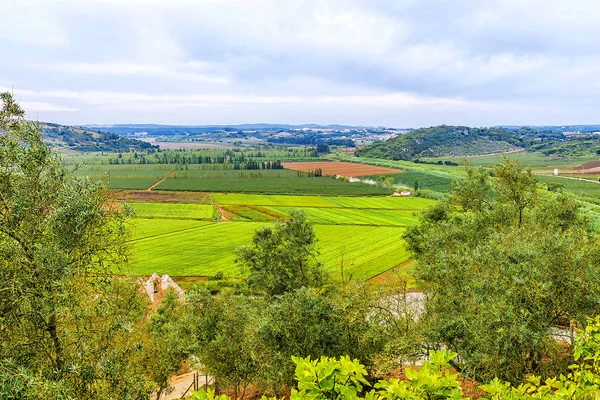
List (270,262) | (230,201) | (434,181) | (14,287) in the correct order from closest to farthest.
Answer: (14,287) → (270,262) → (230,201) → (434,181)

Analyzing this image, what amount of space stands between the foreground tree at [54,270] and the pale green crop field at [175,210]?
70565 millimetres

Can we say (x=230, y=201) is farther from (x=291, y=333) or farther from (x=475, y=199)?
(x=291, y=333)

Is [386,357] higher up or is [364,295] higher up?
[364,295]

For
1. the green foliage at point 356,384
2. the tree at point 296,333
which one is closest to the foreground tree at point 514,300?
the tree at point 296,333

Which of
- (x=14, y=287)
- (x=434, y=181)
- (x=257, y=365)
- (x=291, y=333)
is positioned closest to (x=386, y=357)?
(x=291, y=333)

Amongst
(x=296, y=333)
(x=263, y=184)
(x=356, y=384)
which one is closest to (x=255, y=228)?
(x=296, y=333)


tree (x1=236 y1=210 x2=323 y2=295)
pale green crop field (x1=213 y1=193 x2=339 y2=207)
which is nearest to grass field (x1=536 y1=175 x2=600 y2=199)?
pale green crop field (x1=213 y1=193 x2=339 y2=207)

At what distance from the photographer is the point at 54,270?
10.2 metres

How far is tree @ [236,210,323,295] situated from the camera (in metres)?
30.3

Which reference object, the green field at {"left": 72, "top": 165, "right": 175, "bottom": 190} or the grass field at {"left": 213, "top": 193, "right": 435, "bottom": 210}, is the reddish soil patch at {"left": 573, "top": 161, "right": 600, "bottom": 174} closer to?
the grass field at {"left": 213, "top": 193, "right": 435, "bottom": 210}

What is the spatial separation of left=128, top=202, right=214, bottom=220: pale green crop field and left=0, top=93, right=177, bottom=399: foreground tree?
70.6m

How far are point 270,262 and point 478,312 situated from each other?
1803cm

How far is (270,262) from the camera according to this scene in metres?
30.6

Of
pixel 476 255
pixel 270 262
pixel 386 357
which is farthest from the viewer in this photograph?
pixel 270 262
